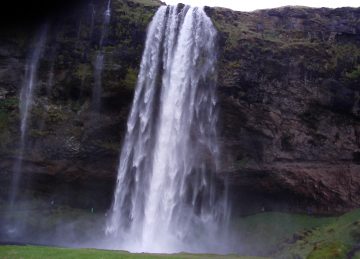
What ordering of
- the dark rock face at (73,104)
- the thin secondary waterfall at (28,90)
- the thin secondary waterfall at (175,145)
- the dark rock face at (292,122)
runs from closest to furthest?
1. the thin secondary waterfall at (175,145)
2. the dark rock face at (292,122)
3. the dark rock face at (73,104)
4. the thin secondary waterfall at (28,90)

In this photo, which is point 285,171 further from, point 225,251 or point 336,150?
point 225,251

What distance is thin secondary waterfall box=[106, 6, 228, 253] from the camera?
40.1m

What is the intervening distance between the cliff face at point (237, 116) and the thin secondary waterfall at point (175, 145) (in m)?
1.20

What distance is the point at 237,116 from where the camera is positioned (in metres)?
42.6

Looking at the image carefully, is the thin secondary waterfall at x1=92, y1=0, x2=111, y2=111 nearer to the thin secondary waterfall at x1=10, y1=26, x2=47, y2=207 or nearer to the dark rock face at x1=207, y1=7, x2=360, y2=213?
the thin secondary waterfall at x1=10, y1=26, x2=47, y2=207

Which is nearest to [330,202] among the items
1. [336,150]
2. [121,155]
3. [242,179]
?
[336,150]

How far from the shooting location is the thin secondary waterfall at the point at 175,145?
4006 centimetres

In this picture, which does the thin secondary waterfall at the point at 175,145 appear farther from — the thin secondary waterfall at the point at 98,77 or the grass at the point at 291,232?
the thin secondary waterfall at the point at 98,77

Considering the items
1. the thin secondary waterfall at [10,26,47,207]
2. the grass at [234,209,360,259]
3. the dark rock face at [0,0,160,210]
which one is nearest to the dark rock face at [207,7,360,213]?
the grass at [234,209,360,259]

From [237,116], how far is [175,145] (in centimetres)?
631

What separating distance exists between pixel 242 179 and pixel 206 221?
5.05 metres

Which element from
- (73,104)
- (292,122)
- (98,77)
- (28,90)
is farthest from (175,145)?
(28,90)

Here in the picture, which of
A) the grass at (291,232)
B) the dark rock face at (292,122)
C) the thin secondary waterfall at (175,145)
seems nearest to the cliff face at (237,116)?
the dark rock face at (292,122)

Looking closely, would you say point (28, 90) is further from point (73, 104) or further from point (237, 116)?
point (237, 116)
